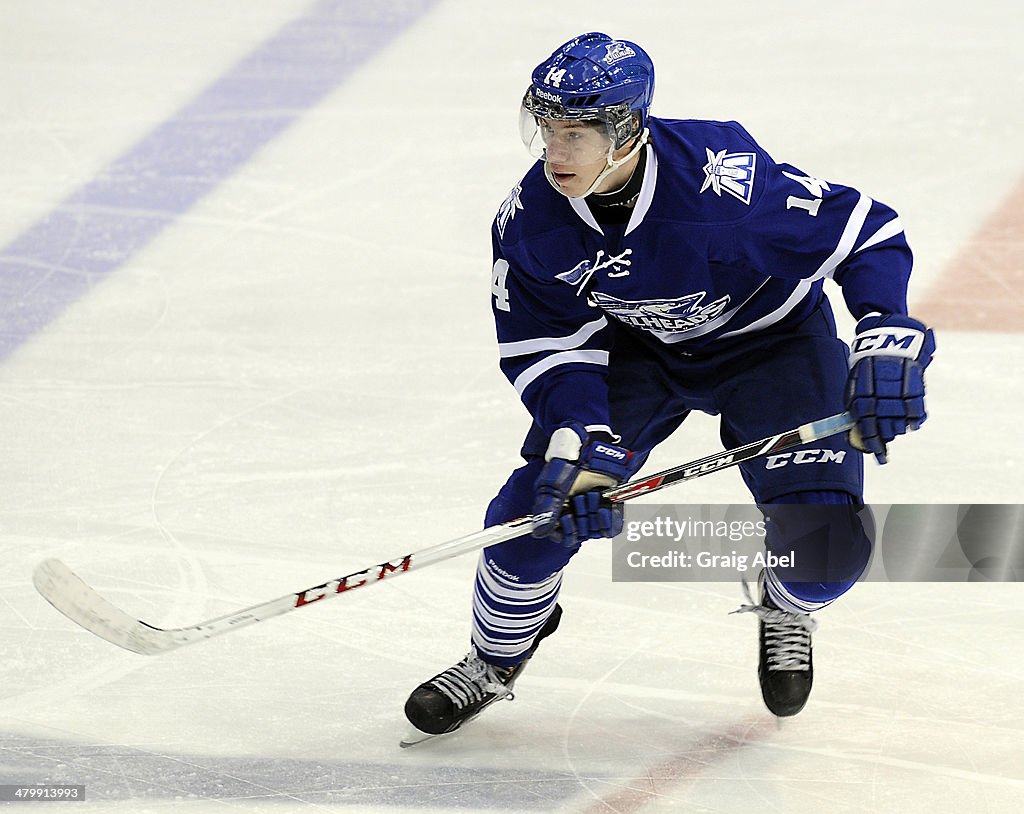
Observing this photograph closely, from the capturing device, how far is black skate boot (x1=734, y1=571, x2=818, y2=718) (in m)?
2.86

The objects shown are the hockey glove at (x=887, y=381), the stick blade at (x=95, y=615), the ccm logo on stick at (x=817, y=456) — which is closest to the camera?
the hockey glove at (x=887, y=381)

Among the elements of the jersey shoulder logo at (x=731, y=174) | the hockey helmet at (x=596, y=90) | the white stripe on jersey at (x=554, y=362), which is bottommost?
the white stripe on jersey at (x=554, y=362)

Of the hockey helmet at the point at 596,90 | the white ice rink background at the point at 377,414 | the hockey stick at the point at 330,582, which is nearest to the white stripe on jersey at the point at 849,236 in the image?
the hockey stick at the point at 330,582

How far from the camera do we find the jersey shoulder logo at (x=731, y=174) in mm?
2635

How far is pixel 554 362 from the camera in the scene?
2.78m

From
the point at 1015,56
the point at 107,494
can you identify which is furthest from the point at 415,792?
the point at 1015,56

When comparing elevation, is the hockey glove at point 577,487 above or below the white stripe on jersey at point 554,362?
below

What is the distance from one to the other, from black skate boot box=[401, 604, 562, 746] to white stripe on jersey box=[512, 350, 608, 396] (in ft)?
1.57

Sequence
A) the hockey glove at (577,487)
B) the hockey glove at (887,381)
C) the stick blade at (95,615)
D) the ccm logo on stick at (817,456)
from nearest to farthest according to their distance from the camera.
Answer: the hockey glove at (887,381)
the hockey glove at (577,487)
the ccm logo on stick at (817,456)
the stick blade at (95,615)

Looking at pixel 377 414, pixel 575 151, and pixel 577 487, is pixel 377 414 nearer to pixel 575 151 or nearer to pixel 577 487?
pixel 577 487

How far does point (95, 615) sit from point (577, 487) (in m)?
0.85

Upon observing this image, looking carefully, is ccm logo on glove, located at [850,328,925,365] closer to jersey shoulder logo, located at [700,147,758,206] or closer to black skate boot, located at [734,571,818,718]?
A: jersey shoulder logo, located at [700,147,758,206]

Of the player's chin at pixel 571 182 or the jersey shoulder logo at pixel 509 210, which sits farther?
the jersey shoulder logo at pixel 509 210

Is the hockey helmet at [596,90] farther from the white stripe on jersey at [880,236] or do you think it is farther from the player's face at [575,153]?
the white stripe on jersey at [880,236]
